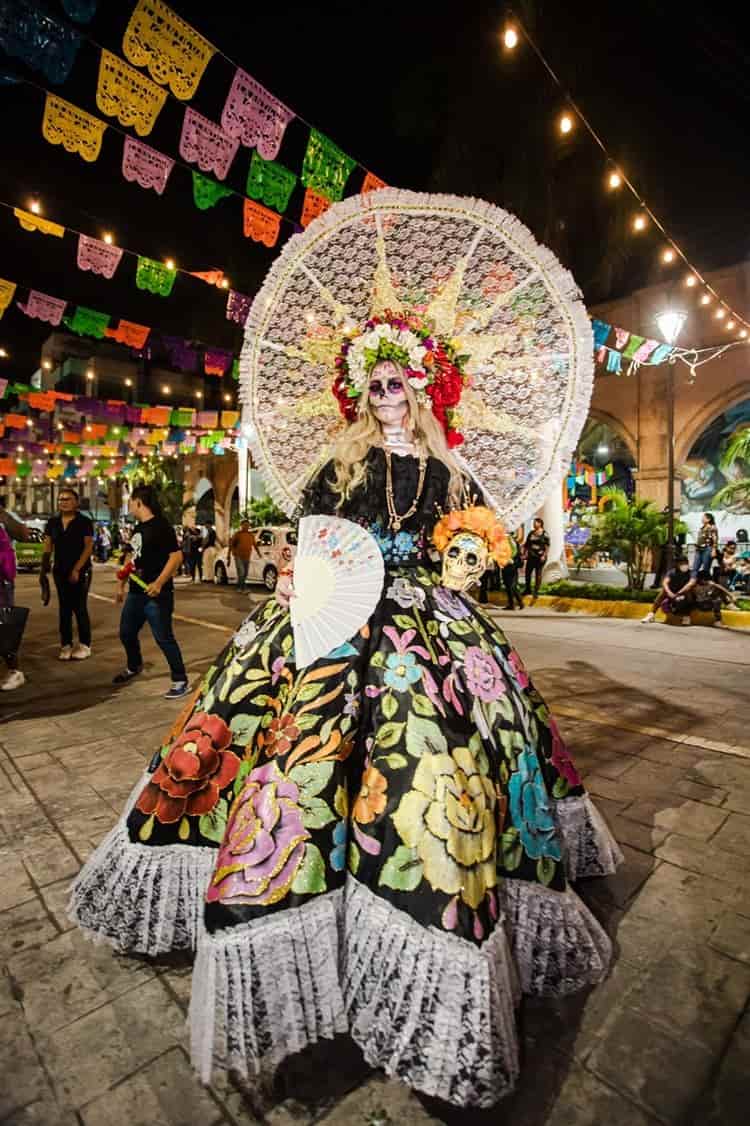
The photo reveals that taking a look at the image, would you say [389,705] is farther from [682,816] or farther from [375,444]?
[682,816]

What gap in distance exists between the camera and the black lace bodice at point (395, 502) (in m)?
1.98

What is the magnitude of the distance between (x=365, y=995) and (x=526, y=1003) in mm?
574

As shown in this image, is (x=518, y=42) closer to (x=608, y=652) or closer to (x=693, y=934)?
(x=608, y=652)

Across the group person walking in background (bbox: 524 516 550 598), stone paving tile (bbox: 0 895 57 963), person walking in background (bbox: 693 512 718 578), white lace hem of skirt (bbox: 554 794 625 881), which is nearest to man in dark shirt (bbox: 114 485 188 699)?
stone paving tile (bbox: 0 895 57 963)

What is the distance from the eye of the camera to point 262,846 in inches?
50.7

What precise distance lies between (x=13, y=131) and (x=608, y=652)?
31.9 feet

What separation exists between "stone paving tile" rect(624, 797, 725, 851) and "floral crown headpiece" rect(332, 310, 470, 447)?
79.4 inches

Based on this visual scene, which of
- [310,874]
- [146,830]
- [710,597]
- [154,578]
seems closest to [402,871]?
[310,874]

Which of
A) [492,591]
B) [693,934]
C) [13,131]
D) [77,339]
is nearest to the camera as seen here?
[693,934]

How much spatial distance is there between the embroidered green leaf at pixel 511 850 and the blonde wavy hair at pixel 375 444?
117 cm

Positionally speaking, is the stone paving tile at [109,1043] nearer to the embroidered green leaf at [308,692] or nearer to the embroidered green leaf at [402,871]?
the embroidered green leaf at [402,871]

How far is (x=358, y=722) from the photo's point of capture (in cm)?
152

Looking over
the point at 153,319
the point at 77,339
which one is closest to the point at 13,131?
the point at 153,319

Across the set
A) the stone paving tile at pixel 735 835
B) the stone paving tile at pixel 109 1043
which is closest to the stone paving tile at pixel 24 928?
the stone paving tile at pixel 109 1043
